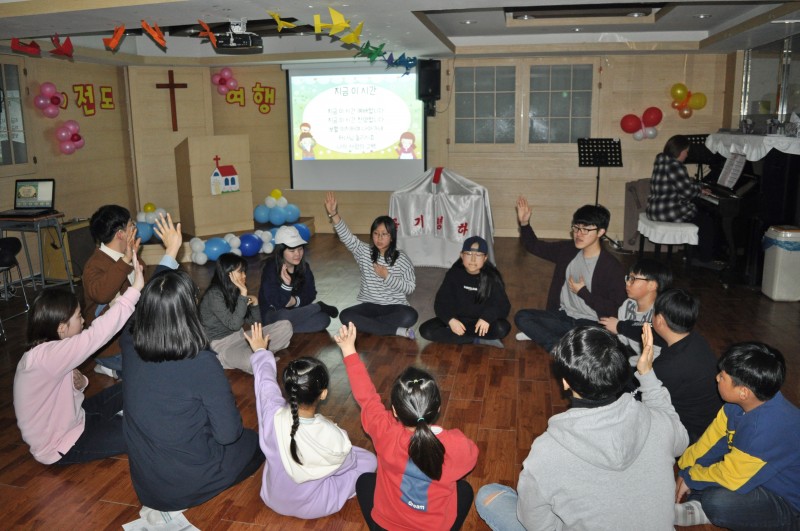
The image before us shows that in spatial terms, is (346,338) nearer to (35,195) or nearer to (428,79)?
(35,195)

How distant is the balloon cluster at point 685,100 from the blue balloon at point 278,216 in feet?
17.9

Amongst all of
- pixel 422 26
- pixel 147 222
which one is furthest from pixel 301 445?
pixel 147 222

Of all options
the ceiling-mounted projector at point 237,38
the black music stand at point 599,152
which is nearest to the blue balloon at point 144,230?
the ceiling-mounted projector at point 237,38

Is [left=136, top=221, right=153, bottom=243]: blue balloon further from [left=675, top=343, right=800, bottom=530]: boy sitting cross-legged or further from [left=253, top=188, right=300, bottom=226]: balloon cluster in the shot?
[left=675, top=343, right=800, bottom=530]: boy sitting cross-legged

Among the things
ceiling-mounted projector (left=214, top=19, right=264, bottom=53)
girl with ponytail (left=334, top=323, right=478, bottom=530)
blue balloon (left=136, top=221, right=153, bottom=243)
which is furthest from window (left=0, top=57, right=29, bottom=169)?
girl with ponytail (left=334, top=323, right=478, bottom=530)

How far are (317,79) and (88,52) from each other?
10.00 feet

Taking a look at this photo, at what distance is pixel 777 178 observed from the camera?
6254 millimetres

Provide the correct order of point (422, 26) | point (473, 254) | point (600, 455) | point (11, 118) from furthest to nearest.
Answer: point (11, 118)
point (422, 26)
point (473, 254)
point (600, 455)

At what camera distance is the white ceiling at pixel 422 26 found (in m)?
5.07

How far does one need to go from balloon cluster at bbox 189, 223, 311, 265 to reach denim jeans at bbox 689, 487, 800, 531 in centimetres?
583

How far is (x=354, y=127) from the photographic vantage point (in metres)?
9.66

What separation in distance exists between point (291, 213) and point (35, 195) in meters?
3.35

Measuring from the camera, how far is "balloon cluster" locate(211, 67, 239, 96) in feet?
31.3

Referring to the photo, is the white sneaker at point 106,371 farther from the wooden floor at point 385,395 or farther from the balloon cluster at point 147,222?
the balloon cluster at point 147,222
